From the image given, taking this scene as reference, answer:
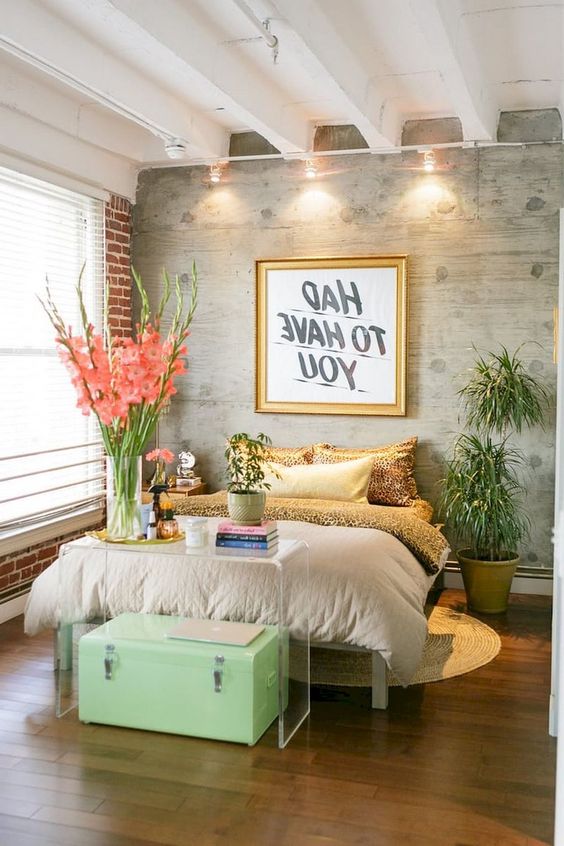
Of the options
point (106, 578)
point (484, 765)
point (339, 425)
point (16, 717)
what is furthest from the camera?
point (339, 425)

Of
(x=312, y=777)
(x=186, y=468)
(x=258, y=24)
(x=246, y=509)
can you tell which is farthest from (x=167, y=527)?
(x=186, y=468)

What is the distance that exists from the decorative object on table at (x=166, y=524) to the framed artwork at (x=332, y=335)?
2704 mm

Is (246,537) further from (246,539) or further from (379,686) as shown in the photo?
(379,686)

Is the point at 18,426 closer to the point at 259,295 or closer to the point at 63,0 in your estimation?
the point at 259,295

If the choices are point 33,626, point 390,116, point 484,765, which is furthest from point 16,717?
point 390,116

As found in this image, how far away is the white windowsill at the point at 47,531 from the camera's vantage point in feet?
16.6

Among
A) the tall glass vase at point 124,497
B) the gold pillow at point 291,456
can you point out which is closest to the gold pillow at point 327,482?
the gold pillow at point 291,456

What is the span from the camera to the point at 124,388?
347 centimetres

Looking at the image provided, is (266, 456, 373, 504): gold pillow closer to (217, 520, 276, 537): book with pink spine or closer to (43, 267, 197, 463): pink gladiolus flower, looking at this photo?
(217, 520, 276, 537): book with pink spine

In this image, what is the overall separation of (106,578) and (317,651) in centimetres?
105

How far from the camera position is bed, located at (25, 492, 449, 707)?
380 cm

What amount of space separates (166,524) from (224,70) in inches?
93.2

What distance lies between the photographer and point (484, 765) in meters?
3.37

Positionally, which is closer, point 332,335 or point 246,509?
point 246,509
